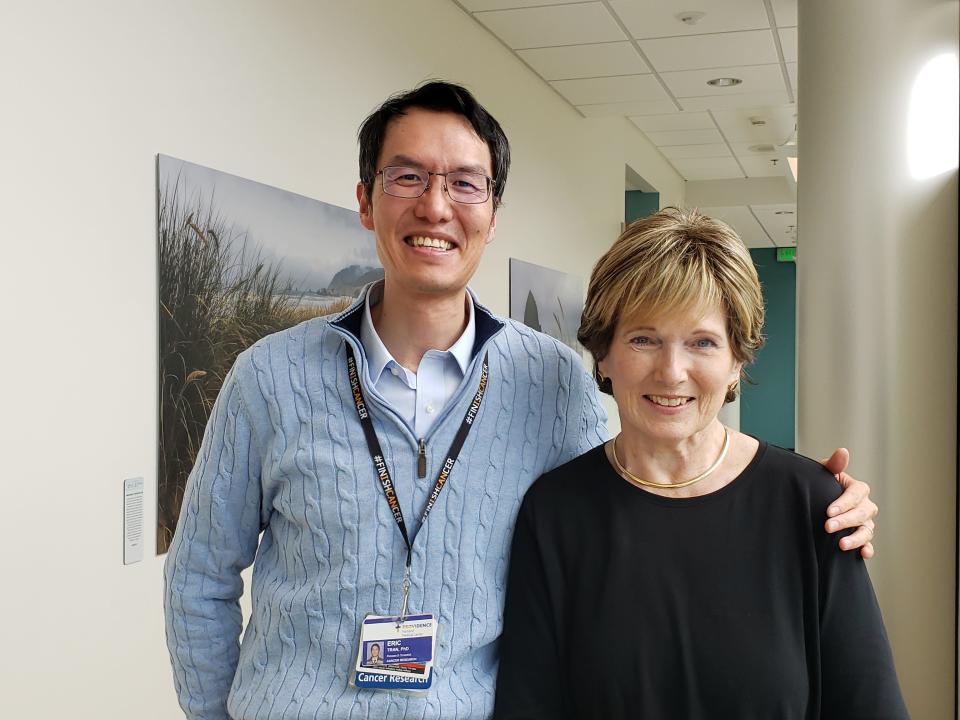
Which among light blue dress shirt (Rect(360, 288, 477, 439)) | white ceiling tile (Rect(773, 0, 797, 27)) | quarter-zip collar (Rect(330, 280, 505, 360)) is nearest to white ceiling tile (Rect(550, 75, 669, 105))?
white ceiling tile (Rect(773, 0, 797, 27))

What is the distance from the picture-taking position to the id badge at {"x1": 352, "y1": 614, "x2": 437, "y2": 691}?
1582 mm

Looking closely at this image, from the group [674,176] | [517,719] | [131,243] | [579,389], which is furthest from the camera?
Answer: [674,176]

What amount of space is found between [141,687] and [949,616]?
9.61 feet

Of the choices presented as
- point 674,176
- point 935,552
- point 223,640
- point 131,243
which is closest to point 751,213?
point 674,176

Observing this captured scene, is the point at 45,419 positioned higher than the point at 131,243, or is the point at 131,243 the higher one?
the point at 131,243

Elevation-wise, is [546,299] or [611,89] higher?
[611,89]

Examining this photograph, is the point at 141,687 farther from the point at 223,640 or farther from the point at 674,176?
the point at 674,176

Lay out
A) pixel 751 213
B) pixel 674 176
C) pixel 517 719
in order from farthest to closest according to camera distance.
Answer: pixel 751 213 < pixel 674 176 < pixel 517 719

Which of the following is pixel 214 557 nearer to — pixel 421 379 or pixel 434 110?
pixel 421 379

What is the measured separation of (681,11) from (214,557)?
177 inches

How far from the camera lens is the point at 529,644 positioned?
5.41 feet

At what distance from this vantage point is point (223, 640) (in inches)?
74.1

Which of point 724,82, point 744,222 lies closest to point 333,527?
point 724,82

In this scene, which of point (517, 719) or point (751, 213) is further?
point (751, 213)
